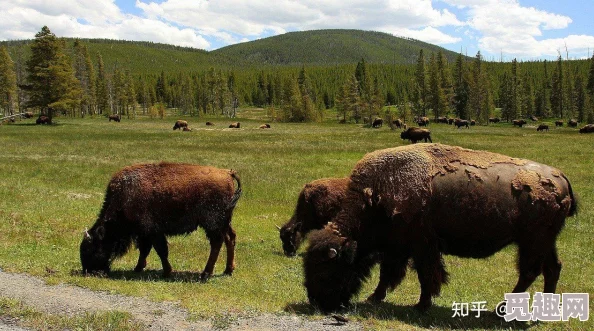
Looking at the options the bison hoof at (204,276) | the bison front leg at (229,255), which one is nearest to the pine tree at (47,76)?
the bison front leg at (229,255)

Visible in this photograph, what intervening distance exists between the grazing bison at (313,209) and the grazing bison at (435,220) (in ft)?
9.55

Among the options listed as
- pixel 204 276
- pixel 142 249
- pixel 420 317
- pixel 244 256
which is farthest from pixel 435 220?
pixel 142 249

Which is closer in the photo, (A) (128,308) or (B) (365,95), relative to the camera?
(A) (128,308)

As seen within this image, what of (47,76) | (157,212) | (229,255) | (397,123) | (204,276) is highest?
(47,76)

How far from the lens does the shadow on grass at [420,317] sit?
729 centimetres

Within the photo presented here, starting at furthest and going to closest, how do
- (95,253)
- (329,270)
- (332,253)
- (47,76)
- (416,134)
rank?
(47,76), (416,134), (95,253), (329,270), (332,253)

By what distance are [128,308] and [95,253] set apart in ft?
10.2

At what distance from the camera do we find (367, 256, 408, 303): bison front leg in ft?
26.8

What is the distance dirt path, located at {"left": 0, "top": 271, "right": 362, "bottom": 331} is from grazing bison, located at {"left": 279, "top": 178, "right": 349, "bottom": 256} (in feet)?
13.6

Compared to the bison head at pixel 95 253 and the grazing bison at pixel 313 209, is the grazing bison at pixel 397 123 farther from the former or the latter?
the bison head at pixel 95 253

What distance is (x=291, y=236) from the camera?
11961mm

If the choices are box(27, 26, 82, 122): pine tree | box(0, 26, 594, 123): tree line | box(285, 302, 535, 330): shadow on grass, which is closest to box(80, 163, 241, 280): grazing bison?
box(285, 302, 535, 330): shadow on grass

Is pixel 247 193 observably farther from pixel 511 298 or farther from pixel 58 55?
pixel 58 55

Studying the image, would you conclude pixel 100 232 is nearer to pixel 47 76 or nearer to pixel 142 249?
pixel 142 249
